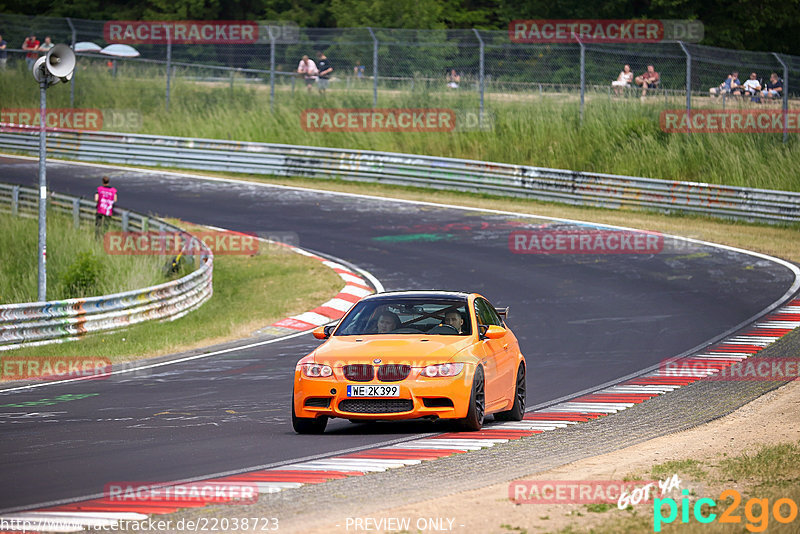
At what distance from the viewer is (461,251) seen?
2573 cm

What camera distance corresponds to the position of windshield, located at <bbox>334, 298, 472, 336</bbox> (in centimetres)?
1145

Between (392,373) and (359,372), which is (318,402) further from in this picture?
(392,373)

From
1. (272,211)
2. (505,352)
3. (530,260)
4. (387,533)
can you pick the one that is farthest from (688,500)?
(272,211)

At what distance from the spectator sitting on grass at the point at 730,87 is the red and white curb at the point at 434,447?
14.6m

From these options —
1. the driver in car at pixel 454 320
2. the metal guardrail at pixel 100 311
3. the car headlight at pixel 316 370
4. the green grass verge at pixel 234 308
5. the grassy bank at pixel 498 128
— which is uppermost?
the grassy bank at pixel 498 128

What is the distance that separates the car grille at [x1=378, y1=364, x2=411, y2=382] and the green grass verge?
7.63 meters

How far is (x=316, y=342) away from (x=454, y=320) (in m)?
7.04

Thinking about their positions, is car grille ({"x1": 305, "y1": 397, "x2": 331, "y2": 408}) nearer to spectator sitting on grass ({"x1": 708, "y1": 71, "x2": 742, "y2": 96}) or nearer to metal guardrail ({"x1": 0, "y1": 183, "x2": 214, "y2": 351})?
metal guardrail ({"x1": 0, "y1": 183, "x2": 214, "y2": 351})

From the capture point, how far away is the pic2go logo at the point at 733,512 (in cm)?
676

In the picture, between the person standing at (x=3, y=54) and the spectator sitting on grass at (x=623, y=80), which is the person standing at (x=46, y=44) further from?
the spectator sitting on grass at (x=623, y=80)

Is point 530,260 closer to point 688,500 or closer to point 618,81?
point 618,81

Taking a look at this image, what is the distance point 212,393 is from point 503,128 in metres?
24.0

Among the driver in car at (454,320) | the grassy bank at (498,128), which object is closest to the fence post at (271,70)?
the grassy bank at (498,128)

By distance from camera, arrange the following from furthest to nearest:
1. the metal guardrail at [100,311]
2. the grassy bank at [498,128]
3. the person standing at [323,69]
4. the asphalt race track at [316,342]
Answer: the person standing at [323,69]
the grassy bank at [498,128]
the metal guardrail at [100,311]
the asphalt race track at [316,342]
